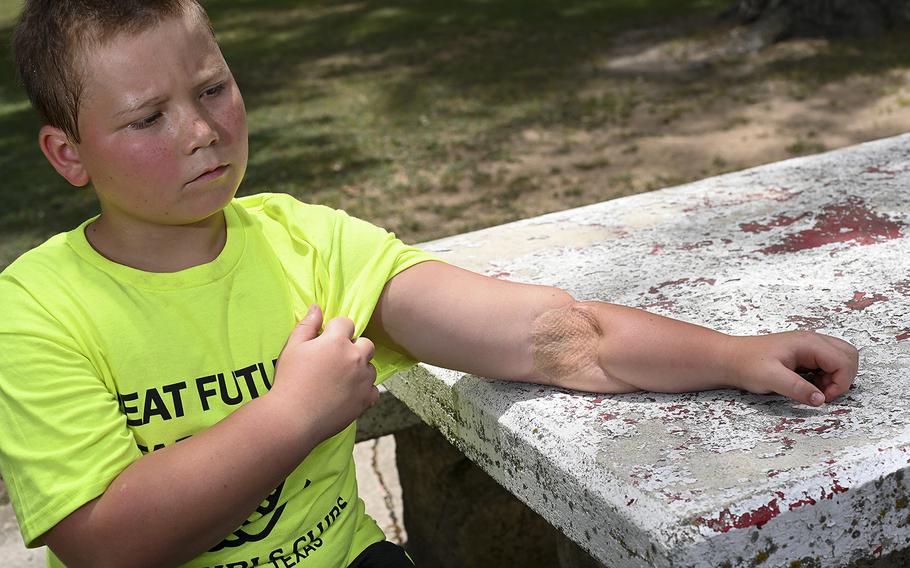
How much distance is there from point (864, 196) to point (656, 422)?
1.06 m

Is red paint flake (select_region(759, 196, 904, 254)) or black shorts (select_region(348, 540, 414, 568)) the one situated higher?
red paint flake (select_region(759, 196, 904, 254))

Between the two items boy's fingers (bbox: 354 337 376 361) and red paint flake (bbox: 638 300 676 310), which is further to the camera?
red paint flake (bbox: 638 300 676 310)

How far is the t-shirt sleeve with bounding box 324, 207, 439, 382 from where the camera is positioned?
1604 mm

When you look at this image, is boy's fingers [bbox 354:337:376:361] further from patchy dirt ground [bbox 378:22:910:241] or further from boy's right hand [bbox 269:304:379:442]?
patchy dirt ground [bbox 378:22:910:241]

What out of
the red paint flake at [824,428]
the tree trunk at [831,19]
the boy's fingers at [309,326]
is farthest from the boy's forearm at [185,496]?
the tree trunk at [831,19]

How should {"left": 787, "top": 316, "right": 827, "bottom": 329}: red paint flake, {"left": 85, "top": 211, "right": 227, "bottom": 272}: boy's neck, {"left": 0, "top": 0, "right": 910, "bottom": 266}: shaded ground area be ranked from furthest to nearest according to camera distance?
1. {"left": 0, "top": 0, "right": 910, "bottom": 266}: shaded ground area
2. {"left": 787, "top": 316, "right": 827, "bottom": 329}: red paint flake
3. {"left": 85, "top": 211, "right": 227, "bottom": 272}: boy's neck

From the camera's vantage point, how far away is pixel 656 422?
4.81ft

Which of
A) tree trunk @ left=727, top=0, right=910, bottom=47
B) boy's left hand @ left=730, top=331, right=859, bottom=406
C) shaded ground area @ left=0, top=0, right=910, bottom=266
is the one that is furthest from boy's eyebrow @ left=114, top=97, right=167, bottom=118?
tree trunk @ left=727, top=0, right=910, bottom=47

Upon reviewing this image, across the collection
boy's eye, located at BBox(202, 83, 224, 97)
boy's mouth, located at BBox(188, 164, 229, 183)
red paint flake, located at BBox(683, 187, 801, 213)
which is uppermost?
boy's eye, located at BBox(202, 83, 224, 97)

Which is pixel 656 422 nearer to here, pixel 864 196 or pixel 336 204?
pixel 864 196

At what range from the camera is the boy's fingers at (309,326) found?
59.4 inches

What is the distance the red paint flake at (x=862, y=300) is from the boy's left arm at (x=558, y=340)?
281 millimetres

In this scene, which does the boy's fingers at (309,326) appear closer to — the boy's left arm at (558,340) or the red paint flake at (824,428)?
the boy's left arm at (558,340)

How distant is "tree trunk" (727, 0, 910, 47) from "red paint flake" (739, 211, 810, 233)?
5.47 metres
